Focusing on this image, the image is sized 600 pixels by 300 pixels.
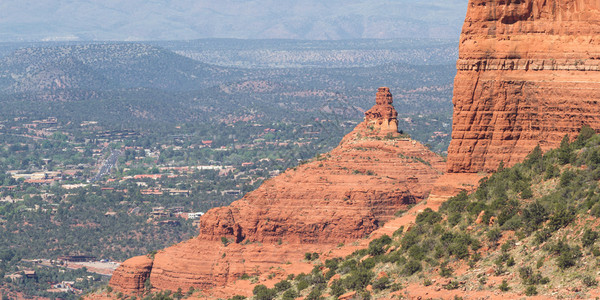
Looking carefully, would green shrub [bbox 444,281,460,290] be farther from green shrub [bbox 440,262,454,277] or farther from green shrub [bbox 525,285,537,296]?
green shrub [bbox 525,285,537,296]

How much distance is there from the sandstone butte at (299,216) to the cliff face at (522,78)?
1455 inches

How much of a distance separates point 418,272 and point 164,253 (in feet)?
182

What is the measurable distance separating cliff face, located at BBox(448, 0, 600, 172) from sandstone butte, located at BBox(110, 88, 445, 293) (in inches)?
1455

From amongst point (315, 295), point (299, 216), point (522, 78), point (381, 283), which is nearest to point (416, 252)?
point (381, 283)

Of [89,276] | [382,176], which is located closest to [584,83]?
[382,176]

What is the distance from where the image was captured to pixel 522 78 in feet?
224

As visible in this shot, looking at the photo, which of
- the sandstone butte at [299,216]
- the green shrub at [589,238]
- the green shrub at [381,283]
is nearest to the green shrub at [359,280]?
the green shrub at [381,283]

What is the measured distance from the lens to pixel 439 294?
59.6 meters

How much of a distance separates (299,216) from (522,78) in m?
45.5

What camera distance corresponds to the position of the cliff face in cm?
6675

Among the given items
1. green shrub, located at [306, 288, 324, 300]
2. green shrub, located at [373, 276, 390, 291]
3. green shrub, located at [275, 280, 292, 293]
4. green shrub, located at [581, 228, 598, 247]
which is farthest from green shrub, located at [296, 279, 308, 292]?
green shrub, located at [581, 228, 598, 247]

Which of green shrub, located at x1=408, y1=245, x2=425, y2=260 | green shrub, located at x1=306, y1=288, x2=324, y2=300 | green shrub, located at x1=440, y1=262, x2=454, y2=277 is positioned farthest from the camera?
green shrub, located at x1=306, y1=288, x2=324, y2=300

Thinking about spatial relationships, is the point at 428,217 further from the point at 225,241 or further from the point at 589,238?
the point at 225,241

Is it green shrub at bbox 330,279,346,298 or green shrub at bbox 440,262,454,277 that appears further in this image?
green shrub at bbox 330,279,346,298
